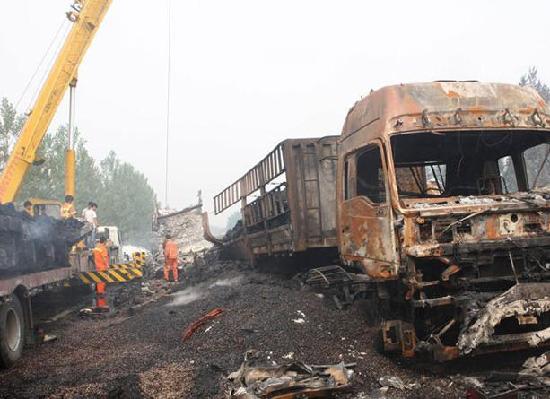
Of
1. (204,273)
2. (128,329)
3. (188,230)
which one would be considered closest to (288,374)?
(128,329)

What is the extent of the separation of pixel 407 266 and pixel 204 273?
32.1 ft

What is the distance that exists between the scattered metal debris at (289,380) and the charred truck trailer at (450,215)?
2.69 feet

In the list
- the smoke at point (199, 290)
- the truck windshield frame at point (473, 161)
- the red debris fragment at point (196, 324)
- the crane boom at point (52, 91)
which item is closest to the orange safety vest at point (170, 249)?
the smoke at point (199, 290)

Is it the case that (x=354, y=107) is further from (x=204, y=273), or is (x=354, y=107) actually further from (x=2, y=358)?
(x=204, y=273)

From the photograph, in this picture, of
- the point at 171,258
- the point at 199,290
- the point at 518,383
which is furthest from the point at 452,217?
the point at 171,258

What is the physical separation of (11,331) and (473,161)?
634 cm

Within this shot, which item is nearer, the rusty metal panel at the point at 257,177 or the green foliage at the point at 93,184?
the rusty metal panel at the point at 257,177

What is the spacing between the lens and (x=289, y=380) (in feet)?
13.2

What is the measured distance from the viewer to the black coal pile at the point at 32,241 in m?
6.43

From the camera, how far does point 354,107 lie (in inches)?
242

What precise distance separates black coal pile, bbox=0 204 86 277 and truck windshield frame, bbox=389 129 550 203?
5180 mm

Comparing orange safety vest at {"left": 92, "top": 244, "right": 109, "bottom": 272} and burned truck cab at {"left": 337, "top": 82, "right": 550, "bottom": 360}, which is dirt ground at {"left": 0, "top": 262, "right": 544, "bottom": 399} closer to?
burned truck cab at {"left": 337, "top": 82, "right": 550, "bottom": 360}

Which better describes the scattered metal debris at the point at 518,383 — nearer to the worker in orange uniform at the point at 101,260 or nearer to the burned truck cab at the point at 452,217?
the burned truck cab at the point at 452,217

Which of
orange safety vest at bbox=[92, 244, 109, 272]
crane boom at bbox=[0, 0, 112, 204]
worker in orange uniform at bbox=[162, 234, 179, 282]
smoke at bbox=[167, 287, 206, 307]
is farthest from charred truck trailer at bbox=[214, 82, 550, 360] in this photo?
worker in orange uniform at bbox=[162, 234, 179, 282]
